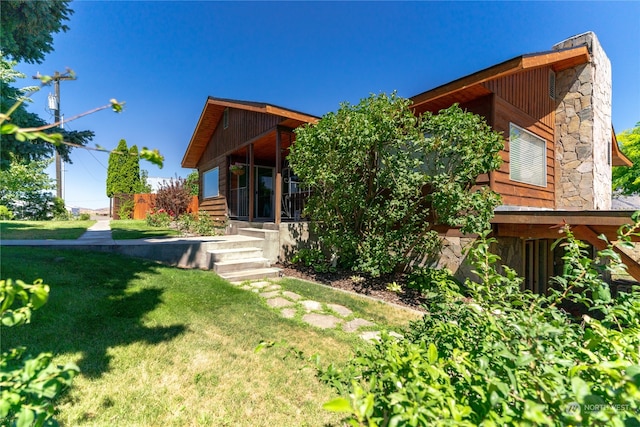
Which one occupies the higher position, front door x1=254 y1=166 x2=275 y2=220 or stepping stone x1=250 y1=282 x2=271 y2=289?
front door x1=254 y1=166 x2=275 y2=220

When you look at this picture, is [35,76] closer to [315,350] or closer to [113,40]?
[315,350]

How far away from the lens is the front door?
36.9ft

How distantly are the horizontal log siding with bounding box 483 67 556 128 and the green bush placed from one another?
538 centimetres

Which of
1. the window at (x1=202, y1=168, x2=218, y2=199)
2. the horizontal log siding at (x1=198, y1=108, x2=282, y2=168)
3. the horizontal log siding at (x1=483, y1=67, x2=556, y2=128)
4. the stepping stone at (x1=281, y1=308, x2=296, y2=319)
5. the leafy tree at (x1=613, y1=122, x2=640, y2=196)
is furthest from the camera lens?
the leafy tree at (x1=613, y1=122, x2=640, y2=196)

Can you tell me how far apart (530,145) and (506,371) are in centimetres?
783

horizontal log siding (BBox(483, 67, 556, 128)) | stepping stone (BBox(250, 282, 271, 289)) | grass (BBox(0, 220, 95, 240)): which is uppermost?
horizontal log siding (BBox(483, 67, 556, 128))

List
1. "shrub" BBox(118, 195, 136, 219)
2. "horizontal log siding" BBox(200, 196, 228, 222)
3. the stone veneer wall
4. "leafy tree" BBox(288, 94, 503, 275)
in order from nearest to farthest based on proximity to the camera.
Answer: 1. "leafy tree" BBox(288, 94, 503, 275)
2. the stone veneer wall
3. "horizontal log siding" BBox(200, 196, 228, 222)
4. "shrub" BBox(118, 195, 136, 219)

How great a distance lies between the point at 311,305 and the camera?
4242mm

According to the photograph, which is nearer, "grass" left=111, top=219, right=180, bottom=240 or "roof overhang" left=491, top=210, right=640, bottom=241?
"roof overhang" left=491, top=210, right=640, bottom=241

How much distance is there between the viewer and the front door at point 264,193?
11234mm

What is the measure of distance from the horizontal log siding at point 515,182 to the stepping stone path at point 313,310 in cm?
389

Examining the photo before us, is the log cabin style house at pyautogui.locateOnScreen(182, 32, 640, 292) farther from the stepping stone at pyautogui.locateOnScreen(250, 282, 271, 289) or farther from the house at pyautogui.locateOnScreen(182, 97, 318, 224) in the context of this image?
the stepping stone at pyautogui.locateOnScreen(250, 282, 271, 289)

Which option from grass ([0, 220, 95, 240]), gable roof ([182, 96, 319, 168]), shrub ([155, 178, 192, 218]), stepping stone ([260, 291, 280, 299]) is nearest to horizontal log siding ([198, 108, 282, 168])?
gable roof ([182, 96, 319, 168])

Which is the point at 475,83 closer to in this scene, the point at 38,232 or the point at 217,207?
the point at 217,207
